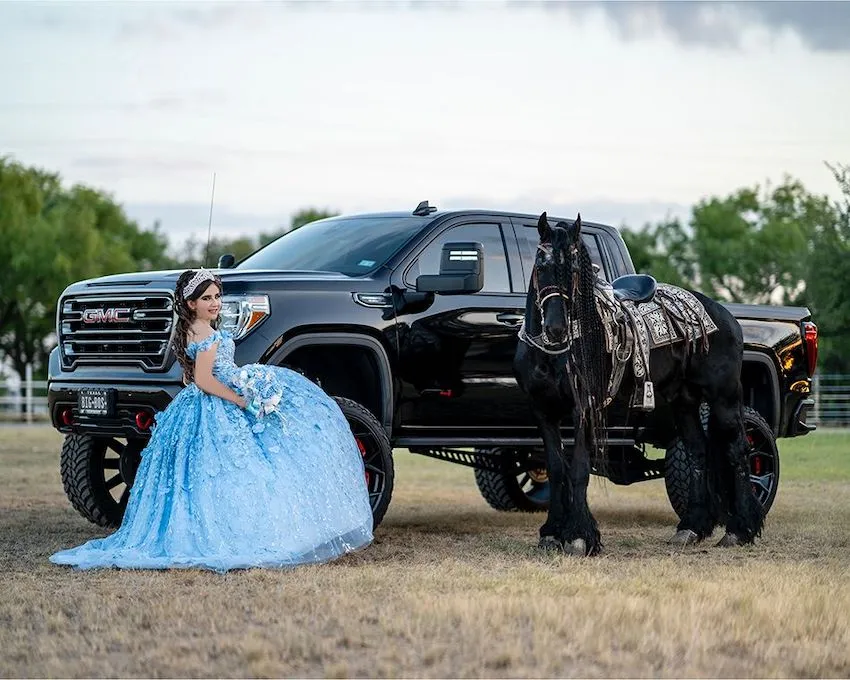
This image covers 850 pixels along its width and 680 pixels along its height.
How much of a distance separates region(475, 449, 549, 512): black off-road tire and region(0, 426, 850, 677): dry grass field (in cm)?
294

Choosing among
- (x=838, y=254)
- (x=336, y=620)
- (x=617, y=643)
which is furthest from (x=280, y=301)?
(x=838, y=254)

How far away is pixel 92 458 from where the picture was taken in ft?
34.8

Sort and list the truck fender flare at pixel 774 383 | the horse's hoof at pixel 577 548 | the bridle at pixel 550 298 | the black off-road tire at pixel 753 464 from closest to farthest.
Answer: the bridle at pixel 550 298, the horse's hoof at pixel 577 548, the black off-road tire at pixel 753 464, the truck fender flare at pixel 774 383

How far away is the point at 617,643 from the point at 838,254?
32.5 m

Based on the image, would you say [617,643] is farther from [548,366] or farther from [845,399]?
[845,399]

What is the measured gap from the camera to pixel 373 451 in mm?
9344

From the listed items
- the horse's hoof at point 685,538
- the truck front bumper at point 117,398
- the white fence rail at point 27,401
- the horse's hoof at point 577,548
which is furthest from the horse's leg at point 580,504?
the white fence rail at point 27,401

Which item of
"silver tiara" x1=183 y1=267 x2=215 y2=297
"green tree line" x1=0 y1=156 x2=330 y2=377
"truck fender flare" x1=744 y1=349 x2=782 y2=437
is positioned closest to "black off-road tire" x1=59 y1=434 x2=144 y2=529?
"silver tiara" x1=183 y1=267 x2=215 y2=297

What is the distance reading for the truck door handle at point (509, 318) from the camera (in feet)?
33.2

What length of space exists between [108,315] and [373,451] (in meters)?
1.96

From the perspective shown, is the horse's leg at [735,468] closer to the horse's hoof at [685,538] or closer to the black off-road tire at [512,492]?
the horse's hoof at [685,538]

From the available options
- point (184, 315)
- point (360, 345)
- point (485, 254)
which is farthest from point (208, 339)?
point (485, 254)

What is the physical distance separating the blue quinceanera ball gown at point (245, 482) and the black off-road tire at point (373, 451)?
43 centimetres

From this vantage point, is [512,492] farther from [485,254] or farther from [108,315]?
[108,315]
